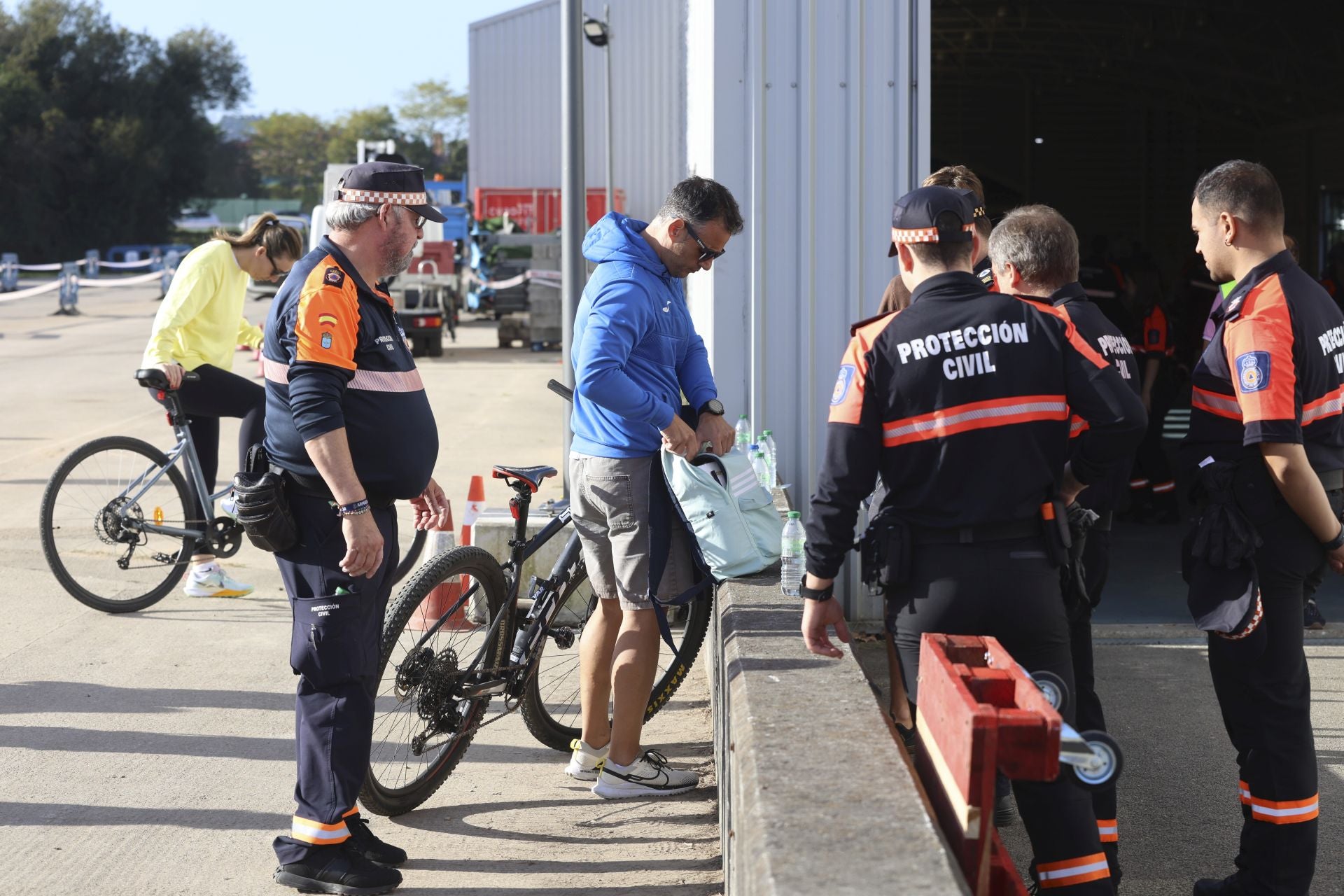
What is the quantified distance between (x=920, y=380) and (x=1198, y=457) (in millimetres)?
1181

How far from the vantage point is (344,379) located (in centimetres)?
377

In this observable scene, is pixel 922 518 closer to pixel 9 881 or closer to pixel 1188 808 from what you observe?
pixel 1188 808

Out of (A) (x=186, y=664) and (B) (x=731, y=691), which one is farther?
(A) (x=186, y=664)

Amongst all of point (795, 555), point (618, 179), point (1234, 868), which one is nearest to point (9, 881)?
point (795, 555)

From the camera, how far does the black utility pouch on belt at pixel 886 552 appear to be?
3270 millimetres

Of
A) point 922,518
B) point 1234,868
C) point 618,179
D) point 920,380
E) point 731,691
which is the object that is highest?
point 618,179

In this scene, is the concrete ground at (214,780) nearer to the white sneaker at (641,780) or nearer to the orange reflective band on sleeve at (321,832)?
the white sneaker at (641,780)

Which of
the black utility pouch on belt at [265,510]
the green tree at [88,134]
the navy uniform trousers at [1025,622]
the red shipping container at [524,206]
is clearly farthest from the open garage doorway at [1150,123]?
the green tree at [88,134]

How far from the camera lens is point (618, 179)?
29.5 m

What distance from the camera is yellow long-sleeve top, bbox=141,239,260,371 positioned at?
6.78 meters

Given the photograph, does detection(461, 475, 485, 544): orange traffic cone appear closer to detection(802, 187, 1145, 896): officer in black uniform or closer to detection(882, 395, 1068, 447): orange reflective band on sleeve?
detection(802, 187, 1145, 896): officer in black uniform

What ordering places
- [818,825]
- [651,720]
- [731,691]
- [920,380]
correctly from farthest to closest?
[651,720] < [731,691] < [920,380] < [818,825]

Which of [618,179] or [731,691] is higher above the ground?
[618,179]

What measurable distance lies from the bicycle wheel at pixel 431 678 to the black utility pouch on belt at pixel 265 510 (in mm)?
613
